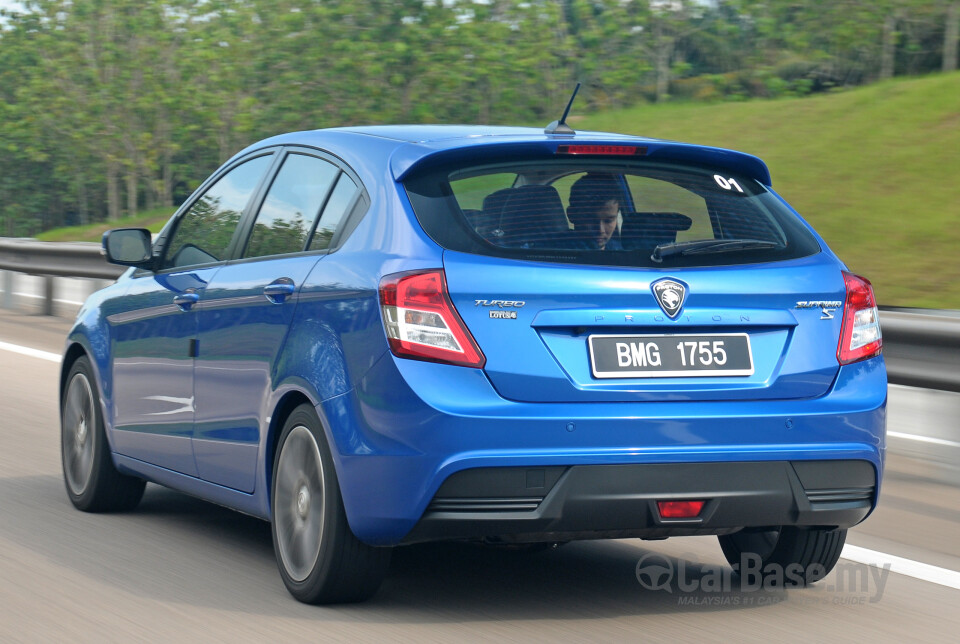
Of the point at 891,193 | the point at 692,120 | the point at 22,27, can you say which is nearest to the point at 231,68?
the point at 692,120

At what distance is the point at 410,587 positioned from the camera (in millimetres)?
5141

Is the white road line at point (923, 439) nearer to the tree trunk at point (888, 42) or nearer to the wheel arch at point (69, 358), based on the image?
the wheel arch at point (69, 358)

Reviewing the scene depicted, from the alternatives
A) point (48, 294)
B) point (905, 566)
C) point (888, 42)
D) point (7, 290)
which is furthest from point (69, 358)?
point (888, 42)

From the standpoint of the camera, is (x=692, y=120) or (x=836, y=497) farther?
(x=692, y=120)

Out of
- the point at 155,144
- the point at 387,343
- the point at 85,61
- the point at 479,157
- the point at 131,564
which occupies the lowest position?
the point at 155,144

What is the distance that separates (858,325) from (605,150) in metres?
1.00

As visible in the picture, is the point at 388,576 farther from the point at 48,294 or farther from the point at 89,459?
the point at 48,294

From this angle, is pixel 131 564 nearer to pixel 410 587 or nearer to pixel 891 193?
pixel 410 587

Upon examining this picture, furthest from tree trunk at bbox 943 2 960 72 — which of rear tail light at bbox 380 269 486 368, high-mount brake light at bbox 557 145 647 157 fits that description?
rear tail light at bbox 380 269 486 368

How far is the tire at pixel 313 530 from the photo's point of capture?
15.3 ft

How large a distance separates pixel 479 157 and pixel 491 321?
671 millimetres

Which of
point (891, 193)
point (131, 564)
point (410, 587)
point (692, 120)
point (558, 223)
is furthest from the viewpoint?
point (692, 120)

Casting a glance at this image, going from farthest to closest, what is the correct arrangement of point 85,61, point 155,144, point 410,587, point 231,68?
point 155,144, point 85,61, point 231,68, point 410,587

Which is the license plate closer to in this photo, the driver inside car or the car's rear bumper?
the car's rear bumper
